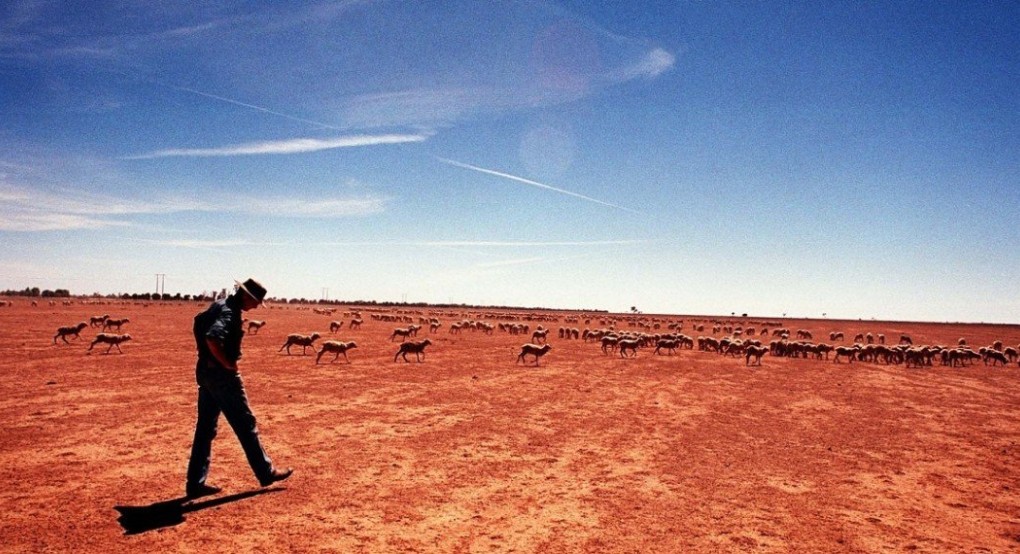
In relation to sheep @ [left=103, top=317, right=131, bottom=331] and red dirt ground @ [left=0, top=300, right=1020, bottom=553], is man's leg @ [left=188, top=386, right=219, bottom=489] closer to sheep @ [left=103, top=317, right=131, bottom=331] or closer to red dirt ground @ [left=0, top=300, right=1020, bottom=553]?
red dirt ground @ [left=0, top=300, right=1020, bottom=553]

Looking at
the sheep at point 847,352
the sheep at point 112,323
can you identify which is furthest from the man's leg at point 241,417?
the sheep at point 112,323

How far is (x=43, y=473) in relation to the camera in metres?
7.31

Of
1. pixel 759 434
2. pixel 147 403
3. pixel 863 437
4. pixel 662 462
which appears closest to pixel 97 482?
pixel 147 403

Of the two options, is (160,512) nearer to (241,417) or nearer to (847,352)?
(241,417)

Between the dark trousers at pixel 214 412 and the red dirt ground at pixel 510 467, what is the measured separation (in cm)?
50

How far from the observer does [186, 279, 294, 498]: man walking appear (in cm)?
622

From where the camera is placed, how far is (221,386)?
630 centimetres

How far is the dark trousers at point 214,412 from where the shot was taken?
248 inches

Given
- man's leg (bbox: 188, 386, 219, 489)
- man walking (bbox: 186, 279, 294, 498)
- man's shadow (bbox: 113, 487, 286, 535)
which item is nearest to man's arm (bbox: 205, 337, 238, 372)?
man walking (bbox: 186, 279, 294, 498)

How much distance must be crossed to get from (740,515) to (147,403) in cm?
1301

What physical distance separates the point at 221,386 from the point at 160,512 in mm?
1531

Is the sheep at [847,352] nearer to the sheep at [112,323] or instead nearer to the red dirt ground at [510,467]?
the red dirt ground at [510,467]

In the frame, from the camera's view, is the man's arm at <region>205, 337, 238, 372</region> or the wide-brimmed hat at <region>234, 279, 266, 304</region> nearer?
the man's arm at <region>205, 337, 238, 372</region>

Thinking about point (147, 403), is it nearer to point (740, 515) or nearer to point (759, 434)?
point (740, 515)
